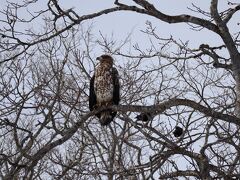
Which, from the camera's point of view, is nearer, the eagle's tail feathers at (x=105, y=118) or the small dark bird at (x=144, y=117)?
the small dark bird at (x=144, y=117)

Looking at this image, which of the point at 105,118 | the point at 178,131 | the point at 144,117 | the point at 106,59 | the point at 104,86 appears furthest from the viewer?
the point at 106,59

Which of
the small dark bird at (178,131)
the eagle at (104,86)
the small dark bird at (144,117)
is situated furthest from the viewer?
the eagle at (104,86)

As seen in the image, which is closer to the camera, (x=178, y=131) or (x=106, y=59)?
(x=178, y=131)

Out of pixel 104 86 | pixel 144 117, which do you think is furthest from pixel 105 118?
pixel 144 117

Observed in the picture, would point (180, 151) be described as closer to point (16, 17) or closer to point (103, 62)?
point (16, 17)

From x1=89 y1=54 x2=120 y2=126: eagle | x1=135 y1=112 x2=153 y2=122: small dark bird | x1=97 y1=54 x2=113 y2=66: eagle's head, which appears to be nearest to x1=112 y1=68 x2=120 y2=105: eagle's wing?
x1=89 y1=54 x2=120 y2=126: eagle

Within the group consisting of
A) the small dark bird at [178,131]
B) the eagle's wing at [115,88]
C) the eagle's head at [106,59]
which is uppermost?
the eagle's head at [106,59]

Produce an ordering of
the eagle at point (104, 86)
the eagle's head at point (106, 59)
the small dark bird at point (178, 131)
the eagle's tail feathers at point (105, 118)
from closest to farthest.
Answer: the small dark bird at point (178, 131) → the eagle's tail feathers at point (105, 118) → the eagle at point (104, 86) → the eagle's head at point (106, 59)

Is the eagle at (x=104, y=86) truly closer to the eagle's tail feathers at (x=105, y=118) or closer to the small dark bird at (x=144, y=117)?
the eagle's tail feathers at (x=105, y=118)

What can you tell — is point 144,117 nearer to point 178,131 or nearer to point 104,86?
point 178,131

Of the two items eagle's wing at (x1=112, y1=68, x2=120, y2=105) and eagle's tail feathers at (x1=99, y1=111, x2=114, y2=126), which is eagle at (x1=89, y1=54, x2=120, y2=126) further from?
eagle's tail feathers at (x1=99, y1=111, x2=114, y2=126)

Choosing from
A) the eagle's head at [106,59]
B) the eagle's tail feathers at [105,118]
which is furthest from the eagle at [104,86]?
the eagle's tail feathers at [105,118]

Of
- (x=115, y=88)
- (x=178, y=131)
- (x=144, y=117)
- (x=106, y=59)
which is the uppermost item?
(x=106, y=59)

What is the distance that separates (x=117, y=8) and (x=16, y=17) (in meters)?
1.18
